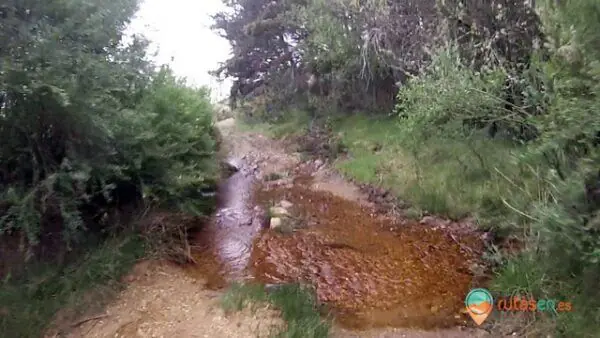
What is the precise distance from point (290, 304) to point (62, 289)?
2.38m

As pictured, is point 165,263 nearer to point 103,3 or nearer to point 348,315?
point 348,315

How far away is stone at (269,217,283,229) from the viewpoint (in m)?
7.10

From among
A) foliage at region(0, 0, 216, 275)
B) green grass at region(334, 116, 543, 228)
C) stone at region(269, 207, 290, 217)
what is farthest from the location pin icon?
foliage at region(0, 0, 216, 275)

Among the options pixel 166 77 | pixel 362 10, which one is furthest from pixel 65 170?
pixel 362 10

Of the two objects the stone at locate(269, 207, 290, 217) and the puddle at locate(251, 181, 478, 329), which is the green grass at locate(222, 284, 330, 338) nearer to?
the puddle at locate(251, 181, 478, 329)

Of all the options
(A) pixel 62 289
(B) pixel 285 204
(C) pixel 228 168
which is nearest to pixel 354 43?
(C) pixel 228 168

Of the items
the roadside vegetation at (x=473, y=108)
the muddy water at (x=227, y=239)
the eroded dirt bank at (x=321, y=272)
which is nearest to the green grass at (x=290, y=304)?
the eroded dirt bank at (x=321, y=272)

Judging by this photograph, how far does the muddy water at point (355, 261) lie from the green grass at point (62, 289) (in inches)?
46.3

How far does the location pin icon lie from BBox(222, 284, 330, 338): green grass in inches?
60.1

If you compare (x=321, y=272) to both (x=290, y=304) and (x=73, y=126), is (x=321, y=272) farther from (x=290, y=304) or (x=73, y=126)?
(x=73, y=126)

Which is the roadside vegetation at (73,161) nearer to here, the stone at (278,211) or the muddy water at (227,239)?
the muddy water at (227,239)

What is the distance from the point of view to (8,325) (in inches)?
160

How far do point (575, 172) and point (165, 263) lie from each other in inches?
182

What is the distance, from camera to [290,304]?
4562 mm
